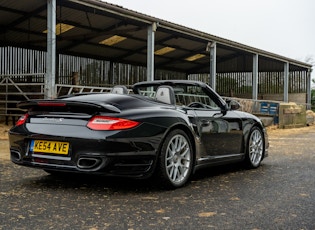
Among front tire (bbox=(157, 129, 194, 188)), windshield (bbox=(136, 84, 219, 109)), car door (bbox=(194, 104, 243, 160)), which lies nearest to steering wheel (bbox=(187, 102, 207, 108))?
windshield (bbox=(136, 84, 219, 109))

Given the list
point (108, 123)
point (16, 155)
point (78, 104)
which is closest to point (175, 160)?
point (108, 123)

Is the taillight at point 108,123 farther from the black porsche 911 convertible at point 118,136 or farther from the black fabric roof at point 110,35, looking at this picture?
the black fabric roof at point 110,35

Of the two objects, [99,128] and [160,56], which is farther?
[160,56]

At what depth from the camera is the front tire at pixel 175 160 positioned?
429 centimetres

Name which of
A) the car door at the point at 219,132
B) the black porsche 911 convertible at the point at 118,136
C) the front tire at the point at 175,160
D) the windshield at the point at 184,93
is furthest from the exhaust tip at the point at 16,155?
the car door at the point at 219,132

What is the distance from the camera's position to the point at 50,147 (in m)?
4.20

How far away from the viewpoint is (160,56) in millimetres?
25891

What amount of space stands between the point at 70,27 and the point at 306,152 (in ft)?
40.4

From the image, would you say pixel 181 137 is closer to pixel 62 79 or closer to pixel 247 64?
pixel 62 79

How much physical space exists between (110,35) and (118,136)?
16.4 metres

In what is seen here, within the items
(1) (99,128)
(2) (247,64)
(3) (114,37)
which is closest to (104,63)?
(3) (114,37)

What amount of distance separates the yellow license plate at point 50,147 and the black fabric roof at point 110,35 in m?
8.15

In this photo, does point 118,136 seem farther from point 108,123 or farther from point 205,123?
point 205,123

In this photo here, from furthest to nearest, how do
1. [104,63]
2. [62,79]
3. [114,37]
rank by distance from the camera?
[104,63] → [62,79] → [114,37]
